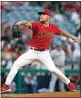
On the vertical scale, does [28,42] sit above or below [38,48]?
above

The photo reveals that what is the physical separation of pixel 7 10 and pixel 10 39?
63.1 inches

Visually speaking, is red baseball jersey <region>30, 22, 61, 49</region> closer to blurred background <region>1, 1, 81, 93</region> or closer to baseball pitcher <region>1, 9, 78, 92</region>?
baseball pitcher <region>1, 9, 78, 92</region>

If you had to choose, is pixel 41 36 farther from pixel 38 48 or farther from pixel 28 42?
pixel 28 42

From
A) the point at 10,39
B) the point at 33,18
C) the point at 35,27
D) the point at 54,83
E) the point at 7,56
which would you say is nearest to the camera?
the point at 35,27

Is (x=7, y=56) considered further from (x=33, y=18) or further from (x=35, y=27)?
(x=35, y=27)

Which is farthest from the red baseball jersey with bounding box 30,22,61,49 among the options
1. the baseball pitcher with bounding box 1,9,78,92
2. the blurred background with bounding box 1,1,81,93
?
the blurred background with bounding box 1,1,81,93

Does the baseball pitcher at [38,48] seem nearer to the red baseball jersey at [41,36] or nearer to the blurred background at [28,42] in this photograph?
the red baseball jersey at [41,36]

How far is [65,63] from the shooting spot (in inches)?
492

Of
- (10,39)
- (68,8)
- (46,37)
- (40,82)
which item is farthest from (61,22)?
(46,37)

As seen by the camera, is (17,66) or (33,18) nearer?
(17,66)

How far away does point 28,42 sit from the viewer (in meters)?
13.4

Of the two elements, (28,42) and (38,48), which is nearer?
(38,48)

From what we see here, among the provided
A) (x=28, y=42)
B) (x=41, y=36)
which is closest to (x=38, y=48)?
(x=41, y=36)

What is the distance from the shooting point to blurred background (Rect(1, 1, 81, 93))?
11.8 meters
